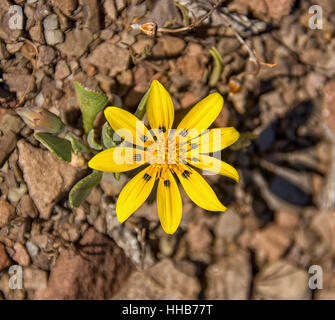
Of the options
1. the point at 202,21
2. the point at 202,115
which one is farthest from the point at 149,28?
the point at 202,115

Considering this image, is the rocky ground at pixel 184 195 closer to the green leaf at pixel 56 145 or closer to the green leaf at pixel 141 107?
the green leaf at pixel 56 145

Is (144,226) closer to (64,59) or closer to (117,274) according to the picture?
(117,274)

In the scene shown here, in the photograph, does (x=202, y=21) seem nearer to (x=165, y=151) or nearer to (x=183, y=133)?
(x=183, y=133)

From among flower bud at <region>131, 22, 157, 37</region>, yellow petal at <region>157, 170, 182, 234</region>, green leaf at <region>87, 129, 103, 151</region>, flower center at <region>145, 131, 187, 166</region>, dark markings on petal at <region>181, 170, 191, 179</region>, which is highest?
flower bud at <region>131, 22, 157, 37</region>

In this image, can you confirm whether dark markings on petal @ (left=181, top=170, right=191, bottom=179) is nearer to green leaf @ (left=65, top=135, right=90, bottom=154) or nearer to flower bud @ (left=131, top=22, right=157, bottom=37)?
green leaf @ (left=65, top=135, right=90, bottom=154)

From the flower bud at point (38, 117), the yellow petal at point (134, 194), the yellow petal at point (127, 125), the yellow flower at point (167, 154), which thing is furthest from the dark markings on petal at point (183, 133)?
the flower bud at point (38, 117)

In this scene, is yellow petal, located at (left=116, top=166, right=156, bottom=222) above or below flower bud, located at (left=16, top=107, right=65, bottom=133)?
below

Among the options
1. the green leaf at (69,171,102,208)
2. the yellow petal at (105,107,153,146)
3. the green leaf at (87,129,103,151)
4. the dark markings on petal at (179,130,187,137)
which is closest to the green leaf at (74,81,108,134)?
the green leaf at (87,129,103,151)
